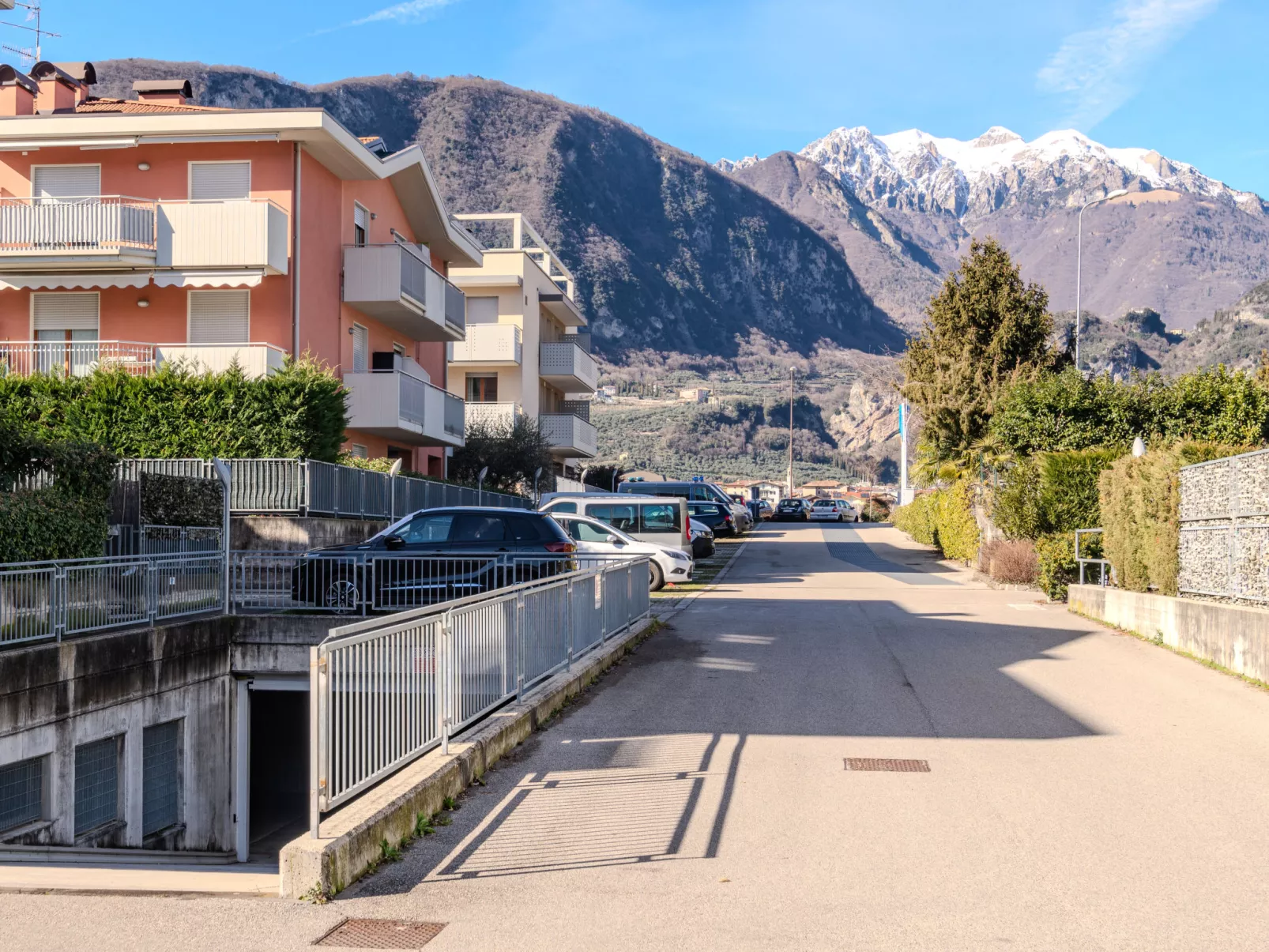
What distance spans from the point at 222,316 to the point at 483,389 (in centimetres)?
2298

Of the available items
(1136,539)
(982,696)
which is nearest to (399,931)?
(982,696)

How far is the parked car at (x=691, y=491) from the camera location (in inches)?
2060

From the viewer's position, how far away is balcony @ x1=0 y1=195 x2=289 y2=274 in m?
28.4

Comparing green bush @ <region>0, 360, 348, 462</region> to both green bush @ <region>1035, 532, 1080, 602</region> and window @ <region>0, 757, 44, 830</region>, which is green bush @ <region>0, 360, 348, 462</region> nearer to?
window @ <region>0, 757, 44, 830</region>

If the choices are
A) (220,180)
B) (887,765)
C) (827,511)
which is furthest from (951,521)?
(827,511)

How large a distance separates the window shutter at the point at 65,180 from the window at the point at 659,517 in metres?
15.2

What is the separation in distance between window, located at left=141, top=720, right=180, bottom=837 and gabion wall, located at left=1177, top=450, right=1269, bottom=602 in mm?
12398

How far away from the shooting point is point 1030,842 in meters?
7.25

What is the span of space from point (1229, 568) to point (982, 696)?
415cm

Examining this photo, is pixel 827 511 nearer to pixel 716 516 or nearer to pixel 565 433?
pixel 565 433

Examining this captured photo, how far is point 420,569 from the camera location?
56.9ft

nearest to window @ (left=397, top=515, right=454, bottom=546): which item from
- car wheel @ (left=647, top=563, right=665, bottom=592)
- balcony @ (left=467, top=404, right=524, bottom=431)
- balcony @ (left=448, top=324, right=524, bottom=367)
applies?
car wheel @ (left=647, top=563, right=665, bottom=592)

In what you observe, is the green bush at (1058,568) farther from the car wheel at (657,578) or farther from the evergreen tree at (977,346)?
the evergreen tree at (977,346)

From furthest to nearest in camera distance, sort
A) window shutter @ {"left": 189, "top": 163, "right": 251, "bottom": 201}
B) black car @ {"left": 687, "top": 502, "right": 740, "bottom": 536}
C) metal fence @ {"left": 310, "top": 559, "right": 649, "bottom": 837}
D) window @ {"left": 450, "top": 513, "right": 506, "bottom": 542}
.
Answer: black car @ {"left": 687, "top": 502, "right": 740, "bottom": 536}, window shutter @ {"left": 189, "top": 163, "right": 251, "bottom": 201}, window @ {"left": 450, "top": 513, "right": 506, "bottom": 542}, metal fence @ {"left": 310, "top": 559, "right": 649, "bottom": 837}
